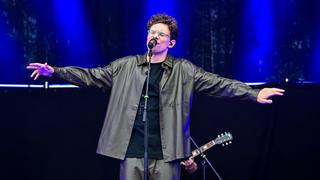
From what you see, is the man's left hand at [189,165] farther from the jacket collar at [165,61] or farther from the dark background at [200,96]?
the jacket collar at [165,61]

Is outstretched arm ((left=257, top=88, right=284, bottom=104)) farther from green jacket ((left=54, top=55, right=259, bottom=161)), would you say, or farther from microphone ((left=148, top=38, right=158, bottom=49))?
microphone ((left=148, top=38, right=158, bottom=49))

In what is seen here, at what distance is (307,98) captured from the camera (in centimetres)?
542

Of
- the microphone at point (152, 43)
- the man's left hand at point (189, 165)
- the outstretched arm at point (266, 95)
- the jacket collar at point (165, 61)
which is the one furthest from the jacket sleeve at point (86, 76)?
the man's left hand at point (189, 165)

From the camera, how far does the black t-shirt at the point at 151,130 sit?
11.8 feet

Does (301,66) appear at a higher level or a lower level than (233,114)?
higher

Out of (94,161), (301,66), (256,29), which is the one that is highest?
(256,29)

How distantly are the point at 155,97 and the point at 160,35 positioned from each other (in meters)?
0.48

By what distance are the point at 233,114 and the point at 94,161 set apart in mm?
1635

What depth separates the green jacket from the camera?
3617mm

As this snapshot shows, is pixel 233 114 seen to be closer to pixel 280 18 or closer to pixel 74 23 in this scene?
pixel 280 18

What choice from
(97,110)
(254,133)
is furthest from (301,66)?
(97,110)

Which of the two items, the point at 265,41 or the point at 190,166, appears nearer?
the point at 190,166

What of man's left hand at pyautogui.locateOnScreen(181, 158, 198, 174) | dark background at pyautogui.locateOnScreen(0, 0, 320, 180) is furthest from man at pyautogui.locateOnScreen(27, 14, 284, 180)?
dark background at pyautogui.locateOnScreen(0, 0, 320, 180)

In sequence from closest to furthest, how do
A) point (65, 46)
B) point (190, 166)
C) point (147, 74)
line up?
point (147, 74)
point (190, 166)
point (65, 46)
